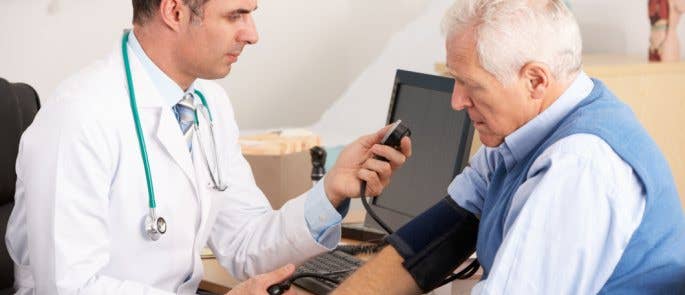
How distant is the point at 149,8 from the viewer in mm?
2117

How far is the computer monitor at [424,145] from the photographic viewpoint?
236 cm

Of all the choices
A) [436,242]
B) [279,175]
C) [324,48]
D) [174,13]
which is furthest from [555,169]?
[324,48]

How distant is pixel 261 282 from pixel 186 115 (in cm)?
44

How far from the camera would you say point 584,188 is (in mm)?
1491

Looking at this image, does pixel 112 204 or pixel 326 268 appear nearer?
pixel 112 204

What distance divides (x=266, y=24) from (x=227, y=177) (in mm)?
1321

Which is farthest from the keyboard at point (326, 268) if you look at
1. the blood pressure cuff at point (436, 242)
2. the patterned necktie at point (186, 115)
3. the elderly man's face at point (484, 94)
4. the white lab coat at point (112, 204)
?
the elderly man's face at point (484, 94)

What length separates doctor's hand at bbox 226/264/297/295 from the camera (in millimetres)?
1956

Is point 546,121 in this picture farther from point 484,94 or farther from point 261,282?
point 261,282

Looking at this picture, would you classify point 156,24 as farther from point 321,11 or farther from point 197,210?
point 321,11

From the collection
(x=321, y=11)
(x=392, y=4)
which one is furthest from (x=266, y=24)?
(x=392, y=4)

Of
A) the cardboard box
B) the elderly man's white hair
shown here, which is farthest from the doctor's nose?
the cardboard box

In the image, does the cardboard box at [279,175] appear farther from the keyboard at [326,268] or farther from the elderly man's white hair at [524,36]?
the elderly man's white hair at [524,36]

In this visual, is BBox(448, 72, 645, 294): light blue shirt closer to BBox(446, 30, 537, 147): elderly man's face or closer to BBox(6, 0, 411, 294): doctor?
BBox(446, 30, 537, 147): elderly man's face
